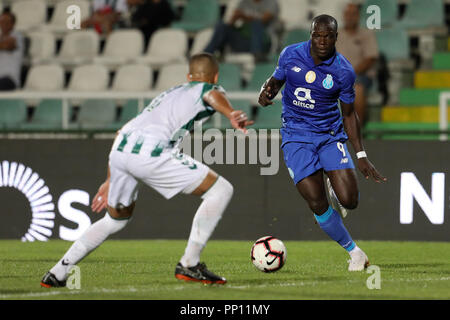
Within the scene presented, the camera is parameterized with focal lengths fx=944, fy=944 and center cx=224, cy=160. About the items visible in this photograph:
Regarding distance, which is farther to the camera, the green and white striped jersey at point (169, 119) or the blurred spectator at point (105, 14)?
the blurred spectator at point (105, 14)

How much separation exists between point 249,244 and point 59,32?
21.4ft

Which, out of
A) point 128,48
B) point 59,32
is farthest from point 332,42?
point 59,32

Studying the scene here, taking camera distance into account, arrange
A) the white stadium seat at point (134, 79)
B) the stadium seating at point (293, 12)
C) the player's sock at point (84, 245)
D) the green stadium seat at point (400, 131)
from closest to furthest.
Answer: the player's sock at point (84, 245)
the green stadium seat at point (400, 131)
the white stadium seat at point (134, 79)
the stadium seating at point (293, 12)

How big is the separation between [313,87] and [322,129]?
0.40 meters

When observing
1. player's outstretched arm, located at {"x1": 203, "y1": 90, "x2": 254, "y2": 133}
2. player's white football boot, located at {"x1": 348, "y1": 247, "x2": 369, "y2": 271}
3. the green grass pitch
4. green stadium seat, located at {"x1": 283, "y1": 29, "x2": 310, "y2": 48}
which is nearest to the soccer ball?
the green grass pitch

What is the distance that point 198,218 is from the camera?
23.5ft

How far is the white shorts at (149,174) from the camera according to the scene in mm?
7086

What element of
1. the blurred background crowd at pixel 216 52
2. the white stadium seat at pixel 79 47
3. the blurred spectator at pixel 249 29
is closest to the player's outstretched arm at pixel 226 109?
the blurred background crowd at pixel 216 52

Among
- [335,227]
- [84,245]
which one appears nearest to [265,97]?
[335,227]

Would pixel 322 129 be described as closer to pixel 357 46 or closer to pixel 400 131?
pixel 400 131

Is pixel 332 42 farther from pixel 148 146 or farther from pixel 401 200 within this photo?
pixel 401 200

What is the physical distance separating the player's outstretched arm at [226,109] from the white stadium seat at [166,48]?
798 cm

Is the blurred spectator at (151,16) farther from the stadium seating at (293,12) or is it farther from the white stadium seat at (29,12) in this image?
the white stadium seat at (29,12)

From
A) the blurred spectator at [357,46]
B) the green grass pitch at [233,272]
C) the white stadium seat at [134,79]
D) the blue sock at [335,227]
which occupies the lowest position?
the green grass pitch at [233,272]
